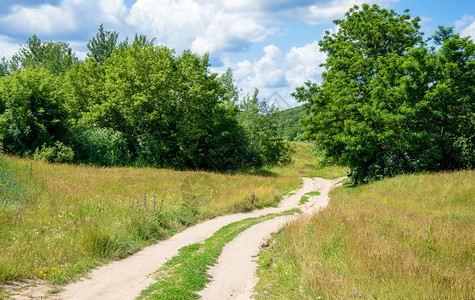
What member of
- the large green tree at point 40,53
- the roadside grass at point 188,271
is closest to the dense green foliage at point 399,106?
the roadside grass at point 188,271

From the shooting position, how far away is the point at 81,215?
1119 centimetres

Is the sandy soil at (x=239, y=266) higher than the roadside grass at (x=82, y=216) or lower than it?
lower

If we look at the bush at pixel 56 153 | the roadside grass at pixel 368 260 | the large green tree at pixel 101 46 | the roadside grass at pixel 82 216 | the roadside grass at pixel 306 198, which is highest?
the large green tree at pixel 101 46

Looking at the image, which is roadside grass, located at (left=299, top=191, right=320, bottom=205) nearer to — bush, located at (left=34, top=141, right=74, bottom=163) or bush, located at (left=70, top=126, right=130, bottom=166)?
bush, located at (left=70, top=126, right=130, bottom=166)

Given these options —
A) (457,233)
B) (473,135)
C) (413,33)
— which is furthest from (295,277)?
(413,33)

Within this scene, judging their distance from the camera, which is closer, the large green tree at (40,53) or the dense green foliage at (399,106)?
the dense green foliage at (399,106)

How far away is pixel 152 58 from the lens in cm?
3550

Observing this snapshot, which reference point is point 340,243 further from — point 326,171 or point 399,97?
point 326,171

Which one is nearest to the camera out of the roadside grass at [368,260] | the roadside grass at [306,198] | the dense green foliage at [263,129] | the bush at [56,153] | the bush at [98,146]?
the roadside grass at [368,260]

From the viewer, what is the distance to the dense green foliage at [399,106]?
80.2 feet

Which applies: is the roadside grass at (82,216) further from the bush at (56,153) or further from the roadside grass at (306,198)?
the bush at (56,153)

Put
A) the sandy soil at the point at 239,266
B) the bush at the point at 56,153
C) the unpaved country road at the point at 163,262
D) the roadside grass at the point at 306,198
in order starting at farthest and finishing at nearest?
the bush at the point at 56,153 < the roadside grass at the point at 306,198 < the sandy soil at the point at 239,266 < the unpaved country road at the point at 163,262

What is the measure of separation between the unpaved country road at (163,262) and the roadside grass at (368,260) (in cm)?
57

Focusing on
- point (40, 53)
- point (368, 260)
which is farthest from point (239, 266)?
point (40, 53)
